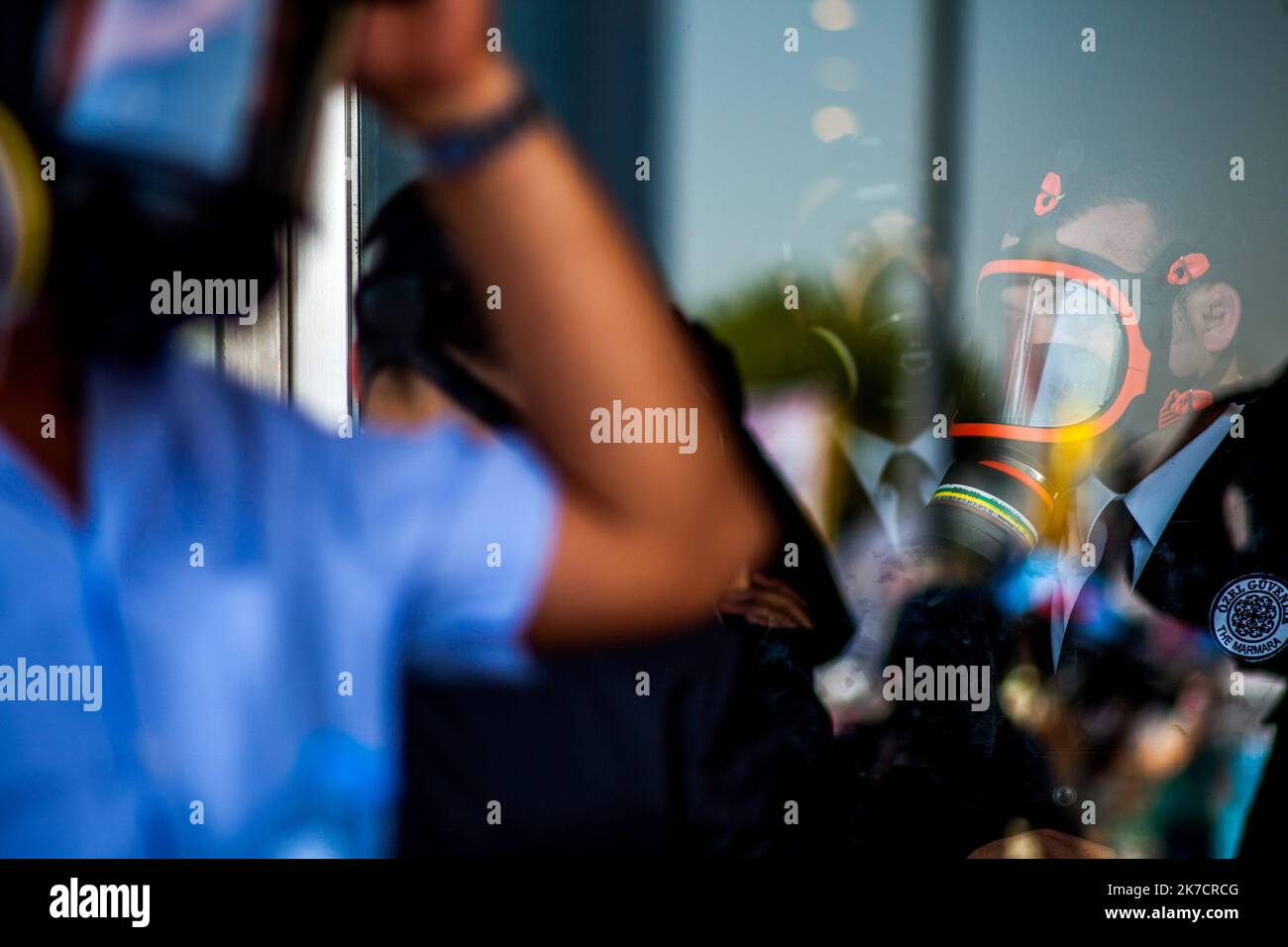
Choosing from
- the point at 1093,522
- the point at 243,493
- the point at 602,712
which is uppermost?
the point at 243,493

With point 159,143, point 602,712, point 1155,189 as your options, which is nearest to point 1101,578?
point 1155,189

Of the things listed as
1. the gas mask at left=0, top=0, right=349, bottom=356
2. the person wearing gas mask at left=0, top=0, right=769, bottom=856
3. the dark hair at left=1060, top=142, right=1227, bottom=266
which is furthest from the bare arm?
the dark hair at left=1060, top=142, right=1227, bottom=266

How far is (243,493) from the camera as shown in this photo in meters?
1.83

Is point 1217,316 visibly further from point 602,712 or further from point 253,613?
point 253,613

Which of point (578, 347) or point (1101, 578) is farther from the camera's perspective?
point (1101, 578)

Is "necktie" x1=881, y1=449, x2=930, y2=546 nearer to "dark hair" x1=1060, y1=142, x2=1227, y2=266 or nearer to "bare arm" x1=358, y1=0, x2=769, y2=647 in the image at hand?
"bare arm" x1=358, y1=0, x2=769, y2=647

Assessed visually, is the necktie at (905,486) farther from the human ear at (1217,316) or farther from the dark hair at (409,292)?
the dark hair at (409,292)

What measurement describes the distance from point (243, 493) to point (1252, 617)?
1.78m

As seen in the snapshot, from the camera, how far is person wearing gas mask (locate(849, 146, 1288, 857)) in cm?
188

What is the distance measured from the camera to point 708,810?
1.91m

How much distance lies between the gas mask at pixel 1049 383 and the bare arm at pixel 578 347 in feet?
1.42

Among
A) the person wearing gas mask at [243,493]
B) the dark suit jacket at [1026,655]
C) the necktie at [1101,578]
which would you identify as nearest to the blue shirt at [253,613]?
the person wearing gas mask at [243,493]

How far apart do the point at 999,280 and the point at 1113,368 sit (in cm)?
25
